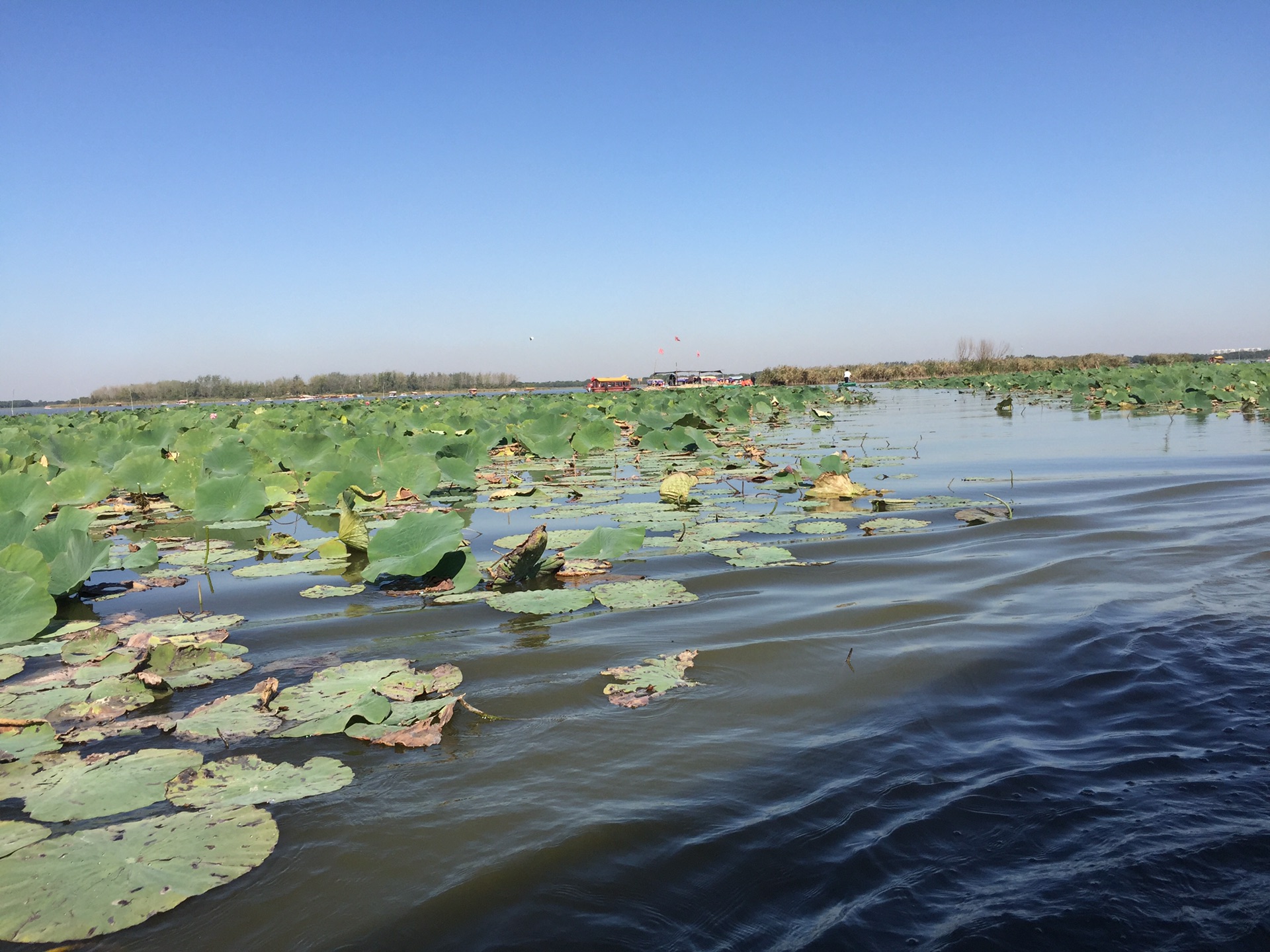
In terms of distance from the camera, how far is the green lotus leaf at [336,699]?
5.76ft

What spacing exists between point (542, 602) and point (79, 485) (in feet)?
10.9

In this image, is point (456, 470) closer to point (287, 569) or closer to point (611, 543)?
point (287, 569)

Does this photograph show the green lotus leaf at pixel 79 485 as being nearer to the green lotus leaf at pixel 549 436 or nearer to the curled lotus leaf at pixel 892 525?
the green lotus leaf at pixel 549 436

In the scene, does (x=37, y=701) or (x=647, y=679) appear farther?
(x=647, y=679)

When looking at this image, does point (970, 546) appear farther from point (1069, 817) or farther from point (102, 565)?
point (102, 565)

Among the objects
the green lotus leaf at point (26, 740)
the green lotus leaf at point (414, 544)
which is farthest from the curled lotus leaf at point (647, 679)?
the green lotus leaf at point (26, 740)

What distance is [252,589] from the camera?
317 cm

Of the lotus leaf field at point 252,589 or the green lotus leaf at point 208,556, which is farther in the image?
the green lotus leaf at point 208,556

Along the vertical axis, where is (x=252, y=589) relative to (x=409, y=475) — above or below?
below

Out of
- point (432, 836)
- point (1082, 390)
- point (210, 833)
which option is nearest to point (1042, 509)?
point (432, 836)

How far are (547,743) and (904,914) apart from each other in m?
0.83

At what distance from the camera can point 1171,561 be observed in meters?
3.16

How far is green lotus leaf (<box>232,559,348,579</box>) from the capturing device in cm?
334

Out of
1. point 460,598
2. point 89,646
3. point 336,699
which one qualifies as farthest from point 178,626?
point 336,699
